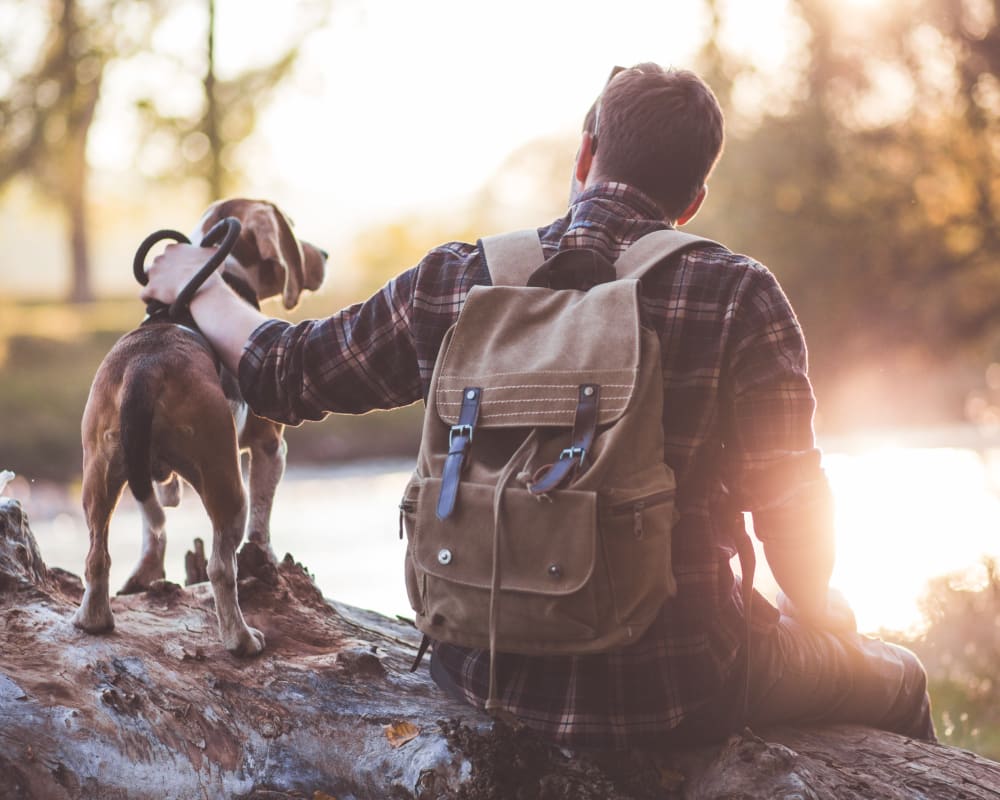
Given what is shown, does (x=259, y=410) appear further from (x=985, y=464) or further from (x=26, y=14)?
(x=26, y=14)

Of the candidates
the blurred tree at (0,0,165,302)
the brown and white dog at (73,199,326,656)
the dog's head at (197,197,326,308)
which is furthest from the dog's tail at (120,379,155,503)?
the blurred tree at (0,0,165,302)

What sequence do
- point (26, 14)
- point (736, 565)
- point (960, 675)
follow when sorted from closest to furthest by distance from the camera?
point (736, 565) < point (960, 675) < point (26, 14)

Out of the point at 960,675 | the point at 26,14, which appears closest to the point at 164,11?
the point at 26,14

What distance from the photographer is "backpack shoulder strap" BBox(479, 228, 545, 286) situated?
7.94 feet

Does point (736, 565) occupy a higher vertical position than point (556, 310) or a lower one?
lower

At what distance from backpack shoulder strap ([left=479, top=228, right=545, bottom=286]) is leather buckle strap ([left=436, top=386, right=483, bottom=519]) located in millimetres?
299

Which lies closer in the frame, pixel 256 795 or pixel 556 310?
pixel 556 310

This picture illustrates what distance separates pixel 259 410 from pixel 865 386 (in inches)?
567

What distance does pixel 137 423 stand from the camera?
2.78 meters

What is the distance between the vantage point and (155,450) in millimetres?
2904

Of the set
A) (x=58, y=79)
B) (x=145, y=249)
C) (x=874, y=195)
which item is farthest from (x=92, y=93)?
(x=145, y=249)

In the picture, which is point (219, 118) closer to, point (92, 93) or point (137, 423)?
point (92, 93)

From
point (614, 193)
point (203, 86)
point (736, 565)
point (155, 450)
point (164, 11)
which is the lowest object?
point (736, 565)

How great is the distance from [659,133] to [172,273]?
1.42 m
